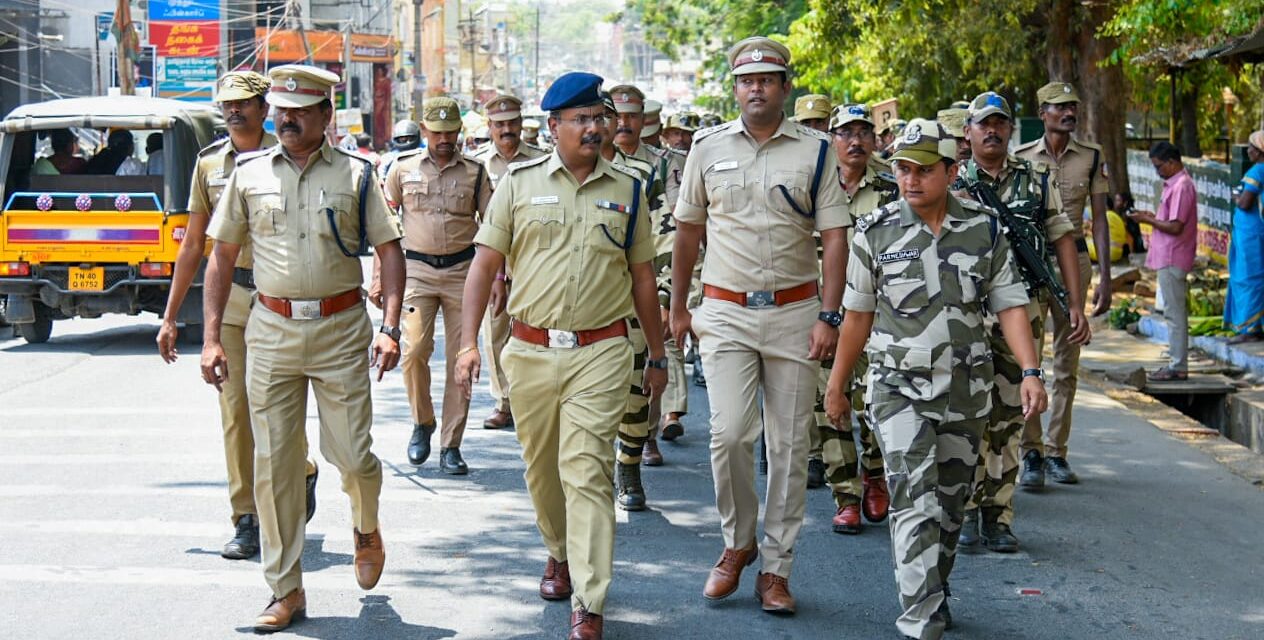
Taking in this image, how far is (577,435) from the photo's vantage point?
6.07 meters

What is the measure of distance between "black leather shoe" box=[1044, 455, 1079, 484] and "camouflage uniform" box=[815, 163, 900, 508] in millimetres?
1308

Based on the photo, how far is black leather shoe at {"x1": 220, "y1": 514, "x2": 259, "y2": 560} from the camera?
7.28m

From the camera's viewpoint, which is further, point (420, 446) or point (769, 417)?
point (420, 446)

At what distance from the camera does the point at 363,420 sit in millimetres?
6445

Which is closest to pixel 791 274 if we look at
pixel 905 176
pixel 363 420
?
pixel 905 176

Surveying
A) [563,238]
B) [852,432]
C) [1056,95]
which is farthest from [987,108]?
[563,238]

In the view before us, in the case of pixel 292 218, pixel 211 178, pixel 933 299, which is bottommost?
pixel 933 299

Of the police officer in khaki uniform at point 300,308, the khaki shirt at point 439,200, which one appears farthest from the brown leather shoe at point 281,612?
the khaki shirt at point 439,200

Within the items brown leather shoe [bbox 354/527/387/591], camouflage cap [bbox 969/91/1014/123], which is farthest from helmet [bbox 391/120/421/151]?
brown leather shoe [bbox 354/527/387/591]

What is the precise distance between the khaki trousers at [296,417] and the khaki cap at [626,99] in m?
3.85

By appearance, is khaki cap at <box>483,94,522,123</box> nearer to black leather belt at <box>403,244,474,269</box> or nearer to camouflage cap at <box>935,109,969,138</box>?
black leather belt at <box>403,244,474,269</box>

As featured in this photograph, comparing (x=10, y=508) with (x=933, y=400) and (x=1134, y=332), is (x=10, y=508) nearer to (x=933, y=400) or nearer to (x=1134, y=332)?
(x=933, y=400)

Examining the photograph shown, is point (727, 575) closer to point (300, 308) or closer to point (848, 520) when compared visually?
point (848, 520)

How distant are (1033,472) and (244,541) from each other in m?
4.38
